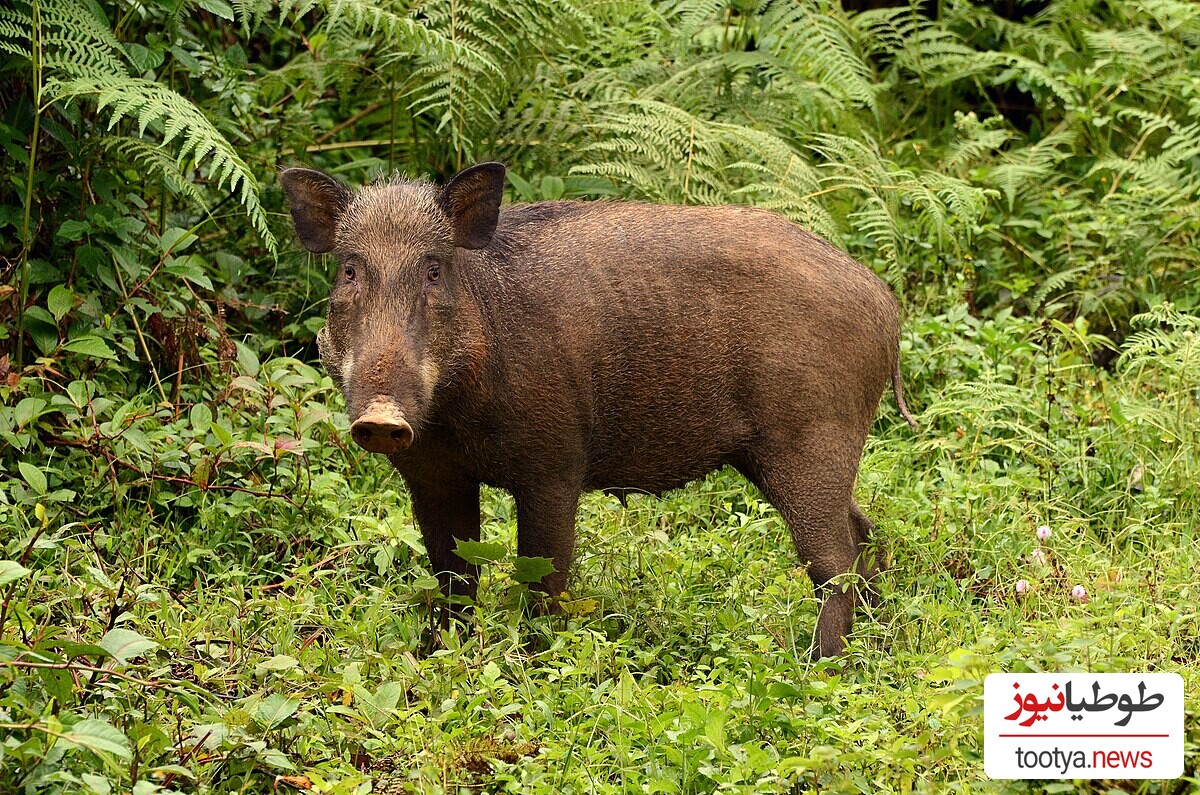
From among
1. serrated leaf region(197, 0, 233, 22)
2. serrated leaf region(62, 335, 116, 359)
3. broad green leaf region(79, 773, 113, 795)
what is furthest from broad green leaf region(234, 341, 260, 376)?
broad green leaf region(79, 773, 113, 795)

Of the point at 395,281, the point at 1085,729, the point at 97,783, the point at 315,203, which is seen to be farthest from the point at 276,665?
the point at 1085,729

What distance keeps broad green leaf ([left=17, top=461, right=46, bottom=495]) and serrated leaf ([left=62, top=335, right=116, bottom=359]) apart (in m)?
0.60

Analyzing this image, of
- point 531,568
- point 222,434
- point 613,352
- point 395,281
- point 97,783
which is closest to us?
point 97,783

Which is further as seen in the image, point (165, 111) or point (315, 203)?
point (165, 111)

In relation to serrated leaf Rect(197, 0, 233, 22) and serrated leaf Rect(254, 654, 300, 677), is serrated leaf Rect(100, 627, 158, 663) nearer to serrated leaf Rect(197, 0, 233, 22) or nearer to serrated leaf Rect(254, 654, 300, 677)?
serrated leaf Rect(254, 654, 300, 677)

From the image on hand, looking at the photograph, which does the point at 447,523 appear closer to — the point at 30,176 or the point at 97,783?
the point at 97,783

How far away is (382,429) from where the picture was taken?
13.6 ft

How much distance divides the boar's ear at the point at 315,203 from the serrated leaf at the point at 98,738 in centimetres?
186

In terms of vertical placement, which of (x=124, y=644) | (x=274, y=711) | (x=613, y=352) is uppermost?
(x=613, y=352)

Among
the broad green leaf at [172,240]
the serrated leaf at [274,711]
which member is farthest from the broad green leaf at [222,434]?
the serrated leaf at [274,711]

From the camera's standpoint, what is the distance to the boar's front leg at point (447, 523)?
502 centimetres

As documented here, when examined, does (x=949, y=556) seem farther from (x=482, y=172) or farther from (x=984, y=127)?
(x=984, y=127)

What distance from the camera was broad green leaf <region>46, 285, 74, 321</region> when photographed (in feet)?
18.7

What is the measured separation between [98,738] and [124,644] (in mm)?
519
